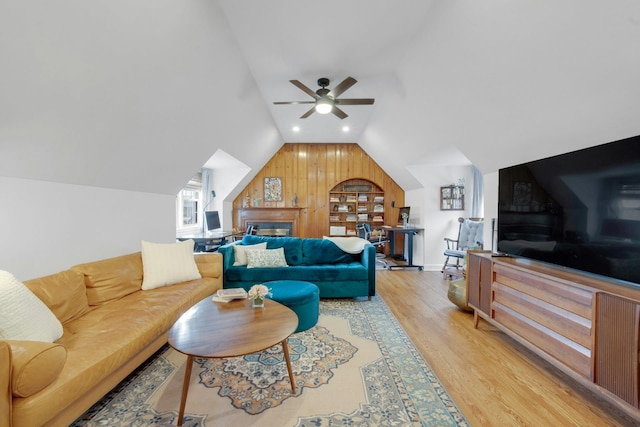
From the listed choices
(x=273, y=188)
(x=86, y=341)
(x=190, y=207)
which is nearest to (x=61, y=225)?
(x=86, y=341)

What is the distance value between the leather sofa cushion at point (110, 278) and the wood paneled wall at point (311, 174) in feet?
13.3

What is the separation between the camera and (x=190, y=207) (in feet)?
18.1

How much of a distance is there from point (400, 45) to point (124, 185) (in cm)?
336

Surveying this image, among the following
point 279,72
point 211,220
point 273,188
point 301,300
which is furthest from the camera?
point 273,188

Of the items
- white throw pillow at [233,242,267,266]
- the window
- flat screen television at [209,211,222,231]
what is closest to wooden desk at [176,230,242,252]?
flat screen television at [209,211,222,231]

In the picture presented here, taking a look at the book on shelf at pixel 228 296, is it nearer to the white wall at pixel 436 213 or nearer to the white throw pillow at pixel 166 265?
the white throw pillow at pixel 166 265

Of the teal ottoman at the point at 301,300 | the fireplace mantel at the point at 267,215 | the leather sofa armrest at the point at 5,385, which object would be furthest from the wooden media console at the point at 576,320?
the fireplace mantel at the point at 267,215

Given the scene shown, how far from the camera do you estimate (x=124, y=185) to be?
2.96m

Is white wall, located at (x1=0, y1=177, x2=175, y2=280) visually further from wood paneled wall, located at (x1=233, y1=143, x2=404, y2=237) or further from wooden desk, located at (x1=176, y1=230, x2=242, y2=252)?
wood paneled wall, located at (x1=233, y1=143, x2=404, y2=237)

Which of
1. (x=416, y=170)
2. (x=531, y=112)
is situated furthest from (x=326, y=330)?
(x=416, y=170)

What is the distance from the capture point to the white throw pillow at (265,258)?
342 centimetres

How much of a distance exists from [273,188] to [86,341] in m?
5.23

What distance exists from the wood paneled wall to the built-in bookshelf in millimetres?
209

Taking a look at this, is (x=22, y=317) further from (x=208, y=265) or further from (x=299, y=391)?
(x=208, y=265)
